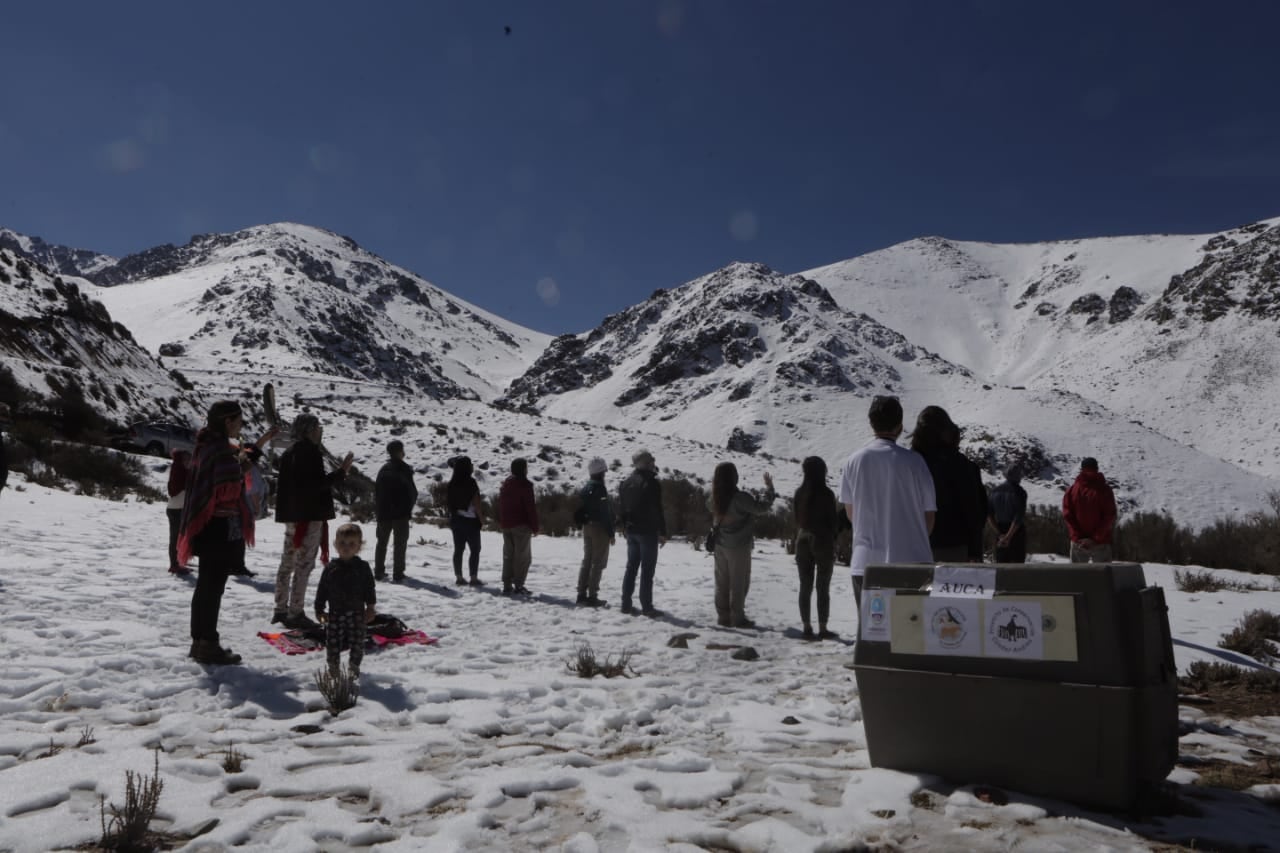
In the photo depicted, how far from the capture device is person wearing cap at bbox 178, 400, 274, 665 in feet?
18.1

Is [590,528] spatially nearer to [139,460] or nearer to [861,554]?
[861,554]

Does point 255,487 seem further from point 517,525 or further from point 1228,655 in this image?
point 1228,655

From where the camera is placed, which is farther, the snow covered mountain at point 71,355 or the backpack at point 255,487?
the snow covered mountain at point 71,355

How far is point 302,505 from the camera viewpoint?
6984 millimetres

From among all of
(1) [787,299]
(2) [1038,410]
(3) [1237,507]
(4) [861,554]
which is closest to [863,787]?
(4) [861,554]

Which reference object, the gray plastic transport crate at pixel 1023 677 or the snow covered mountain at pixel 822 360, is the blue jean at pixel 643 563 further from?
the snow covered mountain at pixel 822 360

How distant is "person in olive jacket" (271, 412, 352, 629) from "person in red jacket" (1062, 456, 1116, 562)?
24.4 feet

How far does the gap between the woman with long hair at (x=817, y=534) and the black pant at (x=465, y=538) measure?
4.77m

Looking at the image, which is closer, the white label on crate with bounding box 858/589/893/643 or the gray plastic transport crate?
the gray plastic transport crate

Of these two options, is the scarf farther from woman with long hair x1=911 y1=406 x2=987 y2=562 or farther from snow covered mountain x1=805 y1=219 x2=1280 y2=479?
snow covered mountain x1=805 y1=219 x2=1280 y2=479

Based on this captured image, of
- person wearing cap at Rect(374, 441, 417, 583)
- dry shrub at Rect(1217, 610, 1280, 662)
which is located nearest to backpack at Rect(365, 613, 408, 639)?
person wearing cap at Rect(374, 441, 417, 583)

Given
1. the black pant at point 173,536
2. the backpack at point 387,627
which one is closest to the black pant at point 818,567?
the backpack at point 387,627

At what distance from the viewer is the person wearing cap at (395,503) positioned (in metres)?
10.4

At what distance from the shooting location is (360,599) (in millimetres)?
5684
